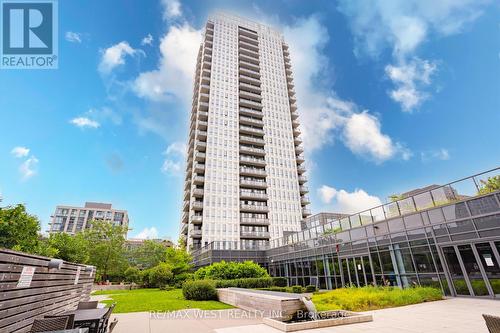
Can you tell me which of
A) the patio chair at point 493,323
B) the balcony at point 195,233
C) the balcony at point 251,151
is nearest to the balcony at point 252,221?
the balcony at point 195,233

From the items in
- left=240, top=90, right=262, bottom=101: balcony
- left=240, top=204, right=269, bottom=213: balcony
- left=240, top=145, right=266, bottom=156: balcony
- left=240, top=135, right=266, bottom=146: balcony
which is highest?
left=240, top=90, right=262, bottom=101: balcony

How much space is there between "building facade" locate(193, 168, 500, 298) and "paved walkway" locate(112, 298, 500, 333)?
1746 millimetres

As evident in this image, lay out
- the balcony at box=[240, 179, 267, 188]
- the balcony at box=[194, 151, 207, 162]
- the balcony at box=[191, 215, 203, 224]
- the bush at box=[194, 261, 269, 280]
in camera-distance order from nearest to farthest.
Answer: the bush at box=[194, 261, 269, 280] → the balcony at box=[191, 215, 203, 224] → the balcony at box=[240, 179, 267, 188] → the balcony at box=[194, 151, 207, 162]

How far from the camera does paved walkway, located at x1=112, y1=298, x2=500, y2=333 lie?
276 inches

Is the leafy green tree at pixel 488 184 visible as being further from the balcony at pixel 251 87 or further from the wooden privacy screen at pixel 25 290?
the balcony at pixel 251 87

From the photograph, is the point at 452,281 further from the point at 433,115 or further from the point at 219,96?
the point at 219,96

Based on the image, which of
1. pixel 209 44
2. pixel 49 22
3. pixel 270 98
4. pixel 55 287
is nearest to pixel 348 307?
pixel 55 287

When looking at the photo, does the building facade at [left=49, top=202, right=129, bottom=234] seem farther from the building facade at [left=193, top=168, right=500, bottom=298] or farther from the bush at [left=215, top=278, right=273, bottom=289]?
the building facade at [left=193, top=168, right=500, bottom=298]

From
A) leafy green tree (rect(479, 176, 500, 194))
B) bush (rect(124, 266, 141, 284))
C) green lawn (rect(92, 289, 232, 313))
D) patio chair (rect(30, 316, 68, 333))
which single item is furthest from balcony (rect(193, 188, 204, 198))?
patio chair (rect(30, 316, 68, 333))

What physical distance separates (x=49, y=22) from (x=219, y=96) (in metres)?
49.2

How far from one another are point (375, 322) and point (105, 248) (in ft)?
183

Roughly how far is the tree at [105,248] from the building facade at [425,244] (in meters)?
45.5

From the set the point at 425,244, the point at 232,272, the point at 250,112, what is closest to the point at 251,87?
the point at 250,112

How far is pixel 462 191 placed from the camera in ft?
44.2
